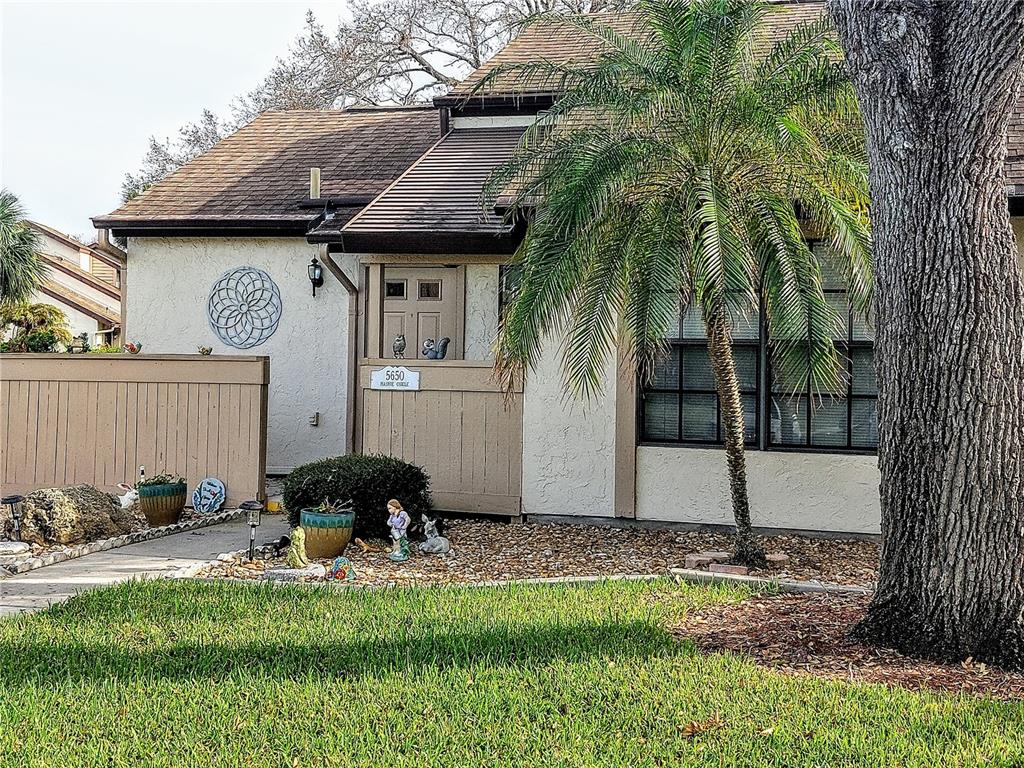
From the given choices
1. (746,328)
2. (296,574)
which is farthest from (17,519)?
(746,328)

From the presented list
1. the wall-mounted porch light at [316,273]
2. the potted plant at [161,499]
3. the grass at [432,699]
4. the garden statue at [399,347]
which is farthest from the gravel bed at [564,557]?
the wall-mounted porch light at [316,273]

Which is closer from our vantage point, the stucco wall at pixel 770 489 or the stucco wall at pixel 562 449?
the stucco wall at pixel 770 489

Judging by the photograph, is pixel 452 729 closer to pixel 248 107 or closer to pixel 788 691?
pixel 788 691

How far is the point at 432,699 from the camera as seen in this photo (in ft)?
12.8

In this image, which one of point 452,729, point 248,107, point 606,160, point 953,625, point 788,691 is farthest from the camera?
point 248,107

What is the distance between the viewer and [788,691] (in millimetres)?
4043

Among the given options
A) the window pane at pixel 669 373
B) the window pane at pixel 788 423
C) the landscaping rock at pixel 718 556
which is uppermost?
the window pane at pixel 669 373

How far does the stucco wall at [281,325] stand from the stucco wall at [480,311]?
1966 mm

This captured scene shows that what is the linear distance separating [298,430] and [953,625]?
883cm

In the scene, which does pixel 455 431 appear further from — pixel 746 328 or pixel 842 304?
pixel 842 304

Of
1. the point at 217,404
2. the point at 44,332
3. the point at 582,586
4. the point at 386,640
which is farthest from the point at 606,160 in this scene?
the point at 44,332

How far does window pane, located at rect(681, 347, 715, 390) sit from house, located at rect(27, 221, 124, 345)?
15.7 m

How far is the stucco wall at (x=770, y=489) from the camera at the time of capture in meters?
8.22

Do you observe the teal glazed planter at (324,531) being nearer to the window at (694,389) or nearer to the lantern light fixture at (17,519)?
the lantern light fixture at (17,519)
